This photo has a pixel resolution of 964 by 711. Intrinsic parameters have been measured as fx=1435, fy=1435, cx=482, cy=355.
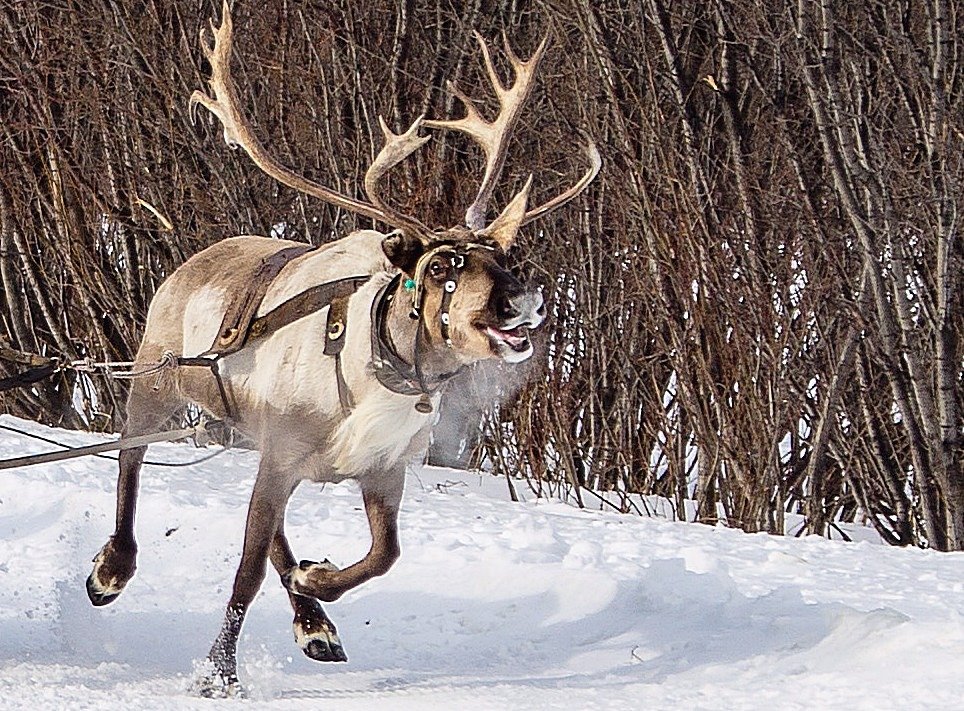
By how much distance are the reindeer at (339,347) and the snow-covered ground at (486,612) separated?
0.96ft

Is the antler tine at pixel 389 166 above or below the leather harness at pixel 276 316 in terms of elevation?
above

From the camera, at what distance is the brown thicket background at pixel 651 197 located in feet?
22.6

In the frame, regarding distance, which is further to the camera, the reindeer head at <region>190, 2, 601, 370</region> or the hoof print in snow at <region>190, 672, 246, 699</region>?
the hoof print in snow at <region>190, 672, 246, 699</region>

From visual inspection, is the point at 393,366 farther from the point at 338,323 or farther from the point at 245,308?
the point at 245,308

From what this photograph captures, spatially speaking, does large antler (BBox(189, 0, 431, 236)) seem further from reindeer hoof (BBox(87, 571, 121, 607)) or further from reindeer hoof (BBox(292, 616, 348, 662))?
reindeer hoof (BBox(87, 571, 121, 607))

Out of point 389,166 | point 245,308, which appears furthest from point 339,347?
point 389,166

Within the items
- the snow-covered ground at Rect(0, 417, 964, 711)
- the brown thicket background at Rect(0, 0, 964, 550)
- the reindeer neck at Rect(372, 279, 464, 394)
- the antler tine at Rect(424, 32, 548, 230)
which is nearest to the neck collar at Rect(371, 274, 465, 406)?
the reindeer neck at Rect(372, 279, 464, 394)

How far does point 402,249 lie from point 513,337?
0.50m

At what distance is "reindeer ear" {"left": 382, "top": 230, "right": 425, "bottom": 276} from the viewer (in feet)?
13.2

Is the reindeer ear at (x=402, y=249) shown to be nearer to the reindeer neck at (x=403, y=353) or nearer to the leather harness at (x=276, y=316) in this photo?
the reindeer neck at (x=403, y=353)

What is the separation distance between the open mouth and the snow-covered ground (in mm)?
1100

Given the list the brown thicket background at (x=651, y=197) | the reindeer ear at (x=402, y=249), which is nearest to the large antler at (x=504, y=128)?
the reindeer ear at (x=402, y=249)

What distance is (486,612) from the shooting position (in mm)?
5164

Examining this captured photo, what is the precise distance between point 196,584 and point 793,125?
4108mm
